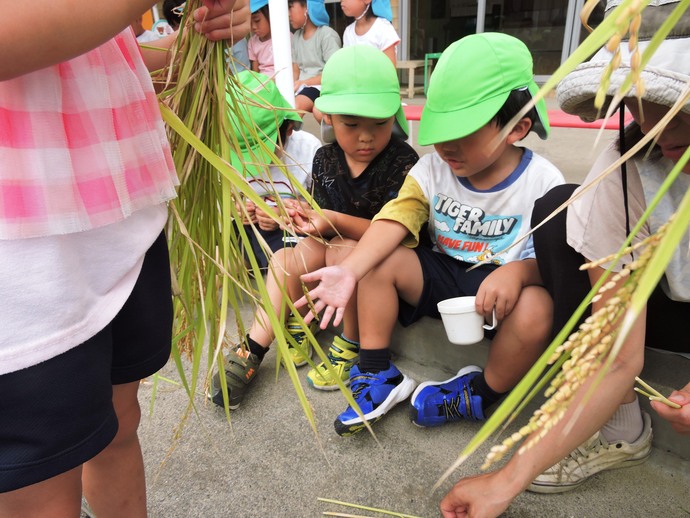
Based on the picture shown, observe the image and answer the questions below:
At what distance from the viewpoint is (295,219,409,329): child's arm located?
1.18 metres

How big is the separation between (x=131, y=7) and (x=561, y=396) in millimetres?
535

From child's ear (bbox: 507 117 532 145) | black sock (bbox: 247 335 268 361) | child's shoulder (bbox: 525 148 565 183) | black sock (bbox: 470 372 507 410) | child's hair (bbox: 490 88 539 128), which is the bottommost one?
black sock (bbox: 247 335 268 361)

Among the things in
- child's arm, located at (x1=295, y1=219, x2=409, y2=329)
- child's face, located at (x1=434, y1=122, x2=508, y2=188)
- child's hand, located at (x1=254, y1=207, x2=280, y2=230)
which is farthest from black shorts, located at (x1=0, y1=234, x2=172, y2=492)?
child's hand, located at (x1=254, y1=207, x2=280, y2=230)

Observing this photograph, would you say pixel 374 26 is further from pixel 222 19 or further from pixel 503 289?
pixel 222 19

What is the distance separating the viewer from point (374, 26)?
10.3 ft

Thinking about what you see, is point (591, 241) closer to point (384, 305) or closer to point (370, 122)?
point (384, 305)

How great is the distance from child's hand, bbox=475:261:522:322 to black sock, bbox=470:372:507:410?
0.20 meters

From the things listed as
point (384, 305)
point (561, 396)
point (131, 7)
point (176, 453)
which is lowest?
point (176, 453)

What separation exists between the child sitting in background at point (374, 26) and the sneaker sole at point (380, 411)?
2294mm

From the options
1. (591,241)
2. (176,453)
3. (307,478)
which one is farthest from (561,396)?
(176,453)

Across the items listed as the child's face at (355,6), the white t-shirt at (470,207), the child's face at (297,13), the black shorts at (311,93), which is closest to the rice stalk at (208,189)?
the white t-shirt at (470,207)

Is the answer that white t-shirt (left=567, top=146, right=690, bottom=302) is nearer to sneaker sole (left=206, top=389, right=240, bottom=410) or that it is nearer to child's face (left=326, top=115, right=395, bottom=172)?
child's face (left=326, top=115, right=395, bottom=172)

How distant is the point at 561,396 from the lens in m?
0.35

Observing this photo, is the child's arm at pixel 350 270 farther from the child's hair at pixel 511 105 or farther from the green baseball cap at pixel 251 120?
the child's hair at pixel 511 105
